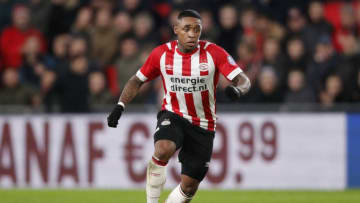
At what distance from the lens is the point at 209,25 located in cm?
1365

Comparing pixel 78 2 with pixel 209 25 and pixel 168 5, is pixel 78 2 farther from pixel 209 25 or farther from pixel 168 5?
pixel 209 25

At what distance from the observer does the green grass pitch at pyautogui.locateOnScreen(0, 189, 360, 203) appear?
1059cm

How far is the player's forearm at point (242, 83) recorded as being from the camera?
24.1 ft

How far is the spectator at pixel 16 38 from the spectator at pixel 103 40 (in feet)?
3.91

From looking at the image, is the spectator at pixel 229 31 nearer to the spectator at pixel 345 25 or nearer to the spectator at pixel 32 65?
the spectator at pixel 345 25

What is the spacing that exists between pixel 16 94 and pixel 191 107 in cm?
652

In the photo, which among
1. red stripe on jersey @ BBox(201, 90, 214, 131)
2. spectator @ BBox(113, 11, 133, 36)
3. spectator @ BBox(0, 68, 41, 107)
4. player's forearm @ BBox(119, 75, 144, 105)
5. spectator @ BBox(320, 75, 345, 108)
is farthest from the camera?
spectator @ BBox(113, 11, 133, 36)

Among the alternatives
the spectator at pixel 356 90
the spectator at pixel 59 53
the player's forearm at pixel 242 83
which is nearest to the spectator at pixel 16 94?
the spectator at pixel 59 53

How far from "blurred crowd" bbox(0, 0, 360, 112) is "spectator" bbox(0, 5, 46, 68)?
19mm

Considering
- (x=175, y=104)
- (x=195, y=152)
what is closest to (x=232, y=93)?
(x=175, y=104)

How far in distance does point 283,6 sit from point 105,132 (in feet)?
13.2

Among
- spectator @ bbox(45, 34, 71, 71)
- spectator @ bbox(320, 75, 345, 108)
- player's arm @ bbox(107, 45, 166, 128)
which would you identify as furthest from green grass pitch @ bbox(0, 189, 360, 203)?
player's arm @ bbox(107, 45, 166, 128)

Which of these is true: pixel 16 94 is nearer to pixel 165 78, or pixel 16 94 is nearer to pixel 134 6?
pixel 134 6

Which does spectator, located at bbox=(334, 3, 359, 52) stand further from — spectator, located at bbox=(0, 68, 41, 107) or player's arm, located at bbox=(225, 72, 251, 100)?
player's arm, located at bbox=(225, 72, 251, 100)
